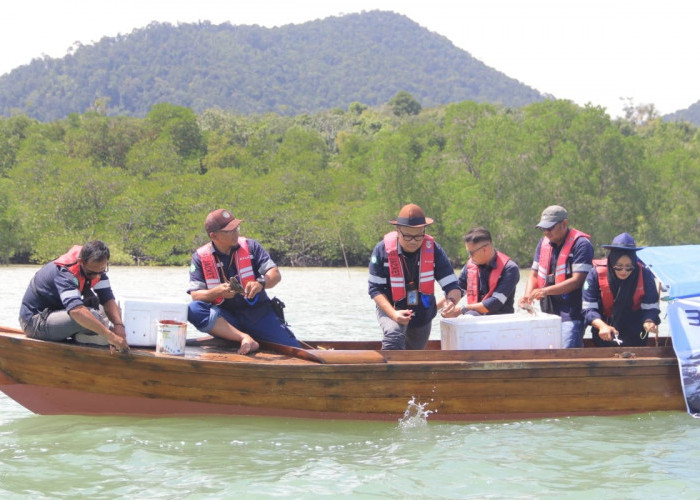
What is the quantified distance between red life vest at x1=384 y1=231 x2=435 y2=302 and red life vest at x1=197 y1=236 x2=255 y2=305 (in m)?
1.13

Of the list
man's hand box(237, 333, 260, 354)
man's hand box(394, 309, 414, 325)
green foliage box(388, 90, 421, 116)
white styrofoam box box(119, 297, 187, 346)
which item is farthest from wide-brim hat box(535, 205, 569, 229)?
green foliage box(388, 90, 421, 116)

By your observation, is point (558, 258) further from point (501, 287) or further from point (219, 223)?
point (219, 223)

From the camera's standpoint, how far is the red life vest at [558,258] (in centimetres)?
695

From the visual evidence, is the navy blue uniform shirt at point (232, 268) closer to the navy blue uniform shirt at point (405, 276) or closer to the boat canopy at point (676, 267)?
the navy blue uniform shirt at point (405, 276)

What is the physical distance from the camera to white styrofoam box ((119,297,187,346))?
6.39 metres

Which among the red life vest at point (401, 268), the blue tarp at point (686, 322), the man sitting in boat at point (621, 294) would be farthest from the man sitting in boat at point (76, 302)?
the blue tarp at point (686, 322)

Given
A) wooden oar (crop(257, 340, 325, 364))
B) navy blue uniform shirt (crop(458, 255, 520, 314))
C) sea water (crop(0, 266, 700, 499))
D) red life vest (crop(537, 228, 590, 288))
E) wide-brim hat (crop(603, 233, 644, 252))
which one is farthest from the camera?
red life vest (crop(537, 228, 590, 288))

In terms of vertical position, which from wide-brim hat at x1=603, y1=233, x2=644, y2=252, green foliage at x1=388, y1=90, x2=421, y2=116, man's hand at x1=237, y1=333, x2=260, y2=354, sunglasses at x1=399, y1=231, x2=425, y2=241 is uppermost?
green foliage at x1=388, y1=90, x2=421, y2=116

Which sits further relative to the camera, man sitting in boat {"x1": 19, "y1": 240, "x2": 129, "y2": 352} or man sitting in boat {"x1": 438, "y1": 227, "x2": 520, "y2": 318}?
man sitting in boat {"x1": 438, "y1": 227, "x2": 520, "y2": 318}

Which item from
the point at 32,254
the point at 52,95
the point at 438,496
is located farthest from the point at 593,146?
the point at 52,95

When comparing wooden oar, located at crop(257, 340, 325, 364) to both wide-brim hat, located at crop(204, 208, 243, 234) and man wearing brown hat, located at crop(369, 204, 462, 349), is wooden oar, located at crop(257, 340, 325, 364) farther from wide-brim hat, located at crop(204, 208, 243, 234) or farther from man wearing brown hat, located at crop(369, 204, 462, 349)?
wide-brim hat, located at crop(204, 208, 243, 234)

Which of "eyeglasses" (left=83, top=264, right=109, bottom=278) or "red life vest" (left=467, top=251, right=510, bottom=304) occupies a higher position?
"eyeglasses" (left=83, top=264, right=109, bottom=278)

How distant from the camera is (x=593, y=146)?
3816 centimetres

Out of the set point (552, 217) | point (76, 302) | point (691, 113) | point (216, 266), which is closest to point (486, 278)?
point (552, 217)
